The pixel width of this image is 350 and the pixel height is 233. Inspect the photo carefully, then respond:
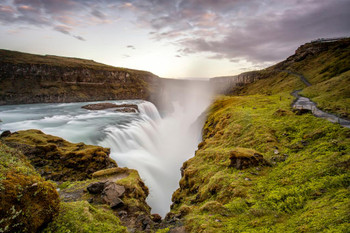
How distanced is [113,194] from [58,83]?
10455cm

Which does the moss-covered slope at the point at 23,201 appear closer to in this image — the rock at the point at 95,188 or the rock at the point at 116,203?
the rock at the point at 116,203

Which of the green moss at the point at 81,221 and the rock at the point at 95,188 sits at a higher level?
the green moss at the point at 81,221

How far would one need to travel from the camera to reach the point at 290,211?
6.88 meters

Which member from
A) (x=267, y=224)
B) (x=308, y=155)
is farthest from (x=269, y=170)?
(x=267, y=224)

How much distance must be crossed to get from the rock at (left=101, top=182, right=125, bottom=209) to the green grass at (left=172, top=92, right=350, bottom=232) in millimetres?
4013

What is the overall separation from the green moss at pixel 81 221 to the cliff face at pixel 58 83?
96.6m

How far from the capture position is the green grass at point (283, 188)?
6066mm

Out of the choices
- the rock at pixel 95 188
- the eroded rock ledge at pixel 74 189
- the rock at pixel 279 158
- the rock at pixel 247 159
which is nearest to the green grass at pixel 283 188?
the rock at pixel 279 158

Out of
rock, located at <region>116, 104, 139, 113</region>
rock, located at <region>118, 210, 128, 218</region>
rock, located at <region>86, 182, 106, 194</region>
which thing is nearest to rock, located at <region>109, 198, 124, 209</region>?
rock, located at <region>118, 210, 128, 218</region>

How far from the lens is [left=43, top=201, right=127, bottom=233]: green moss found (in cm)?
590

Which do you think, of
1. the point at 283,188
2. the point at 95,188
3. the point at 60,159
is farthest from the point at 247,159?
the point at 60,159

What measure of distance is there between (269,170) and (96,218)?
10215 mm

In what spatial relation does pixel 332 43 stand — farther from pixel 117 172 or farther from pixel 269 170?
pixel 117 172

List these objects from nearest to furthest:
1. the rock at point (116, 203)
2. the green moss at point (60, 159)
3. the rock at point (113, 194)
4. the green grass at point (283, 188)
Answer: the green grass at point (283, 188) → the rock at point (116, 203) → the rock at point (113, 194) → the green moss at point (60, 159)
